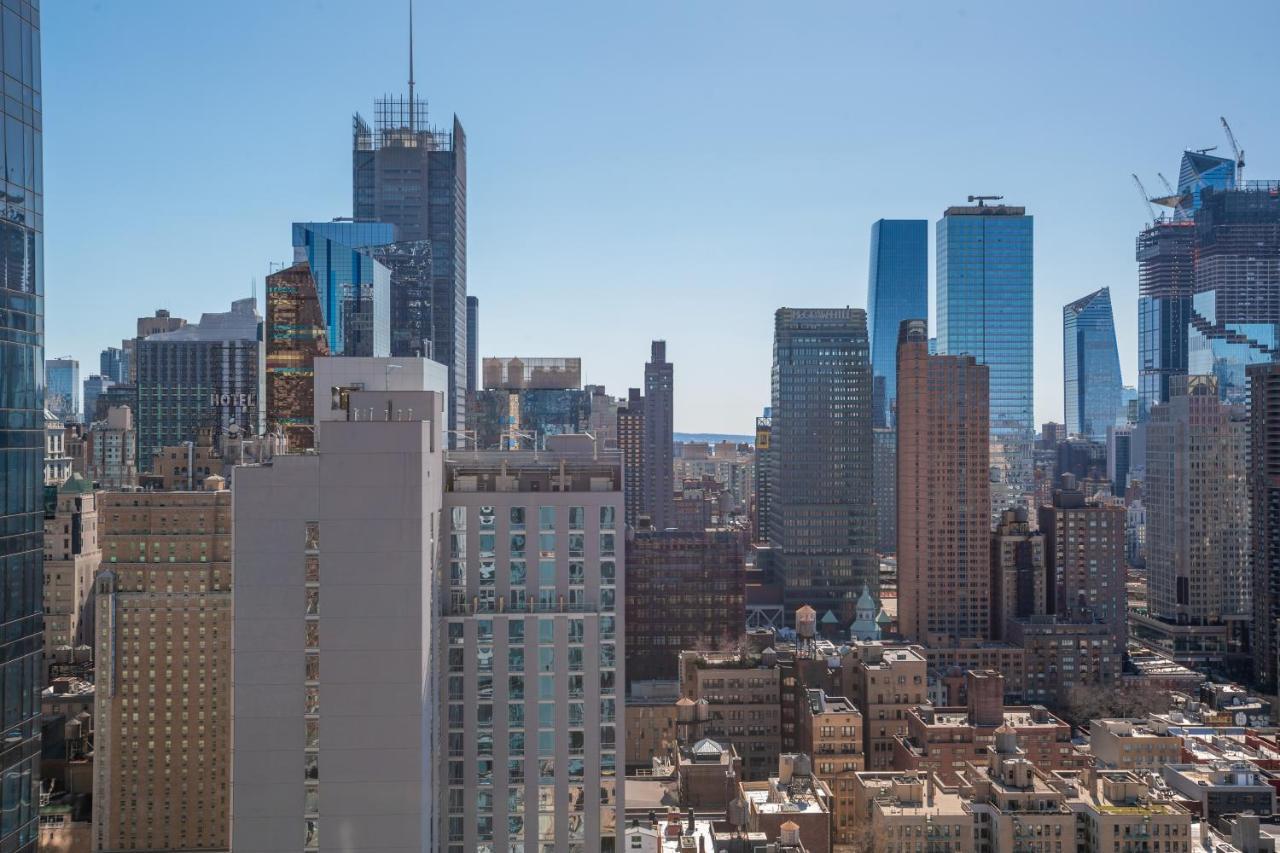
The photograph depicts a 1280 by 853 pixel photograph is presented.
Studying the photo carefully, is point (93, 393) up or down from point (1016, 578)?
up

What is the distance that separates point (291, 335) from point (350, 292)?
665 inches

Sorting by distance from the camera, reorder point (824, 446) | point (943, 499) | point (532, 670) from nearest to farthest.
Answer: point (532, 670) < point (943, 499) < point (824, 446)

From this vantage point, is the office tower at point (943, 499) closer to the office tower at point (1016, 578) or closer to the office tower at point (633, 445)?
the office tower at point (1016, 578)

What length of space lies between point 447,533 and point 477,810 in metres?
7.28

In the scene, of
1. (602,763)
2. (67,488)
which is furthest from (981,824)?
(67,488)

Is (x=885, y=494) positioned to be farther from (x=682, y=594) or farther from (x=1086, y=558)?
(x=682, y=594)

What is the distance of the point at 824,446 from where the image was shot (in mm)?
137750

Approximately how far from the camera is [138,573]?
210 ft

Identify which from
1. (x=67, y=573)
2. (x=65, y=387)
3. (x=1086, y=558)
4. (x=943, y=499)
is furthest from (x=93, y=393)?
(x=1086, y=558)

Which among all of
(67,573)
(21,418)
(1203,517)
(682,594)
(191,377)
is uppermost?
(191,377)

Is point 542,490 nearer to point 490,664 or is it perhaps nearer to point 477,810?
point 490,664

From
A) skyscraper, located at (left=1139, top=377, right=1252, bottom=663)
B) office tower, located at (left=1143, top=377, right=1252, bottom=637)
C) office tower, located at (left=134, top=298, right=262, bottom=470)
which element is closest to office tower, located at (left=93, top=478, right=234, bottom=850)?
office tower, located at (left=134, top=298, right=262, bottom=470)

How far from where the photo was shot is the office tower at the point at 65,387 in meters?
129

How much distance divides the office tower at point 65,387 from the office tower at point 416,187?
43.3 meters
